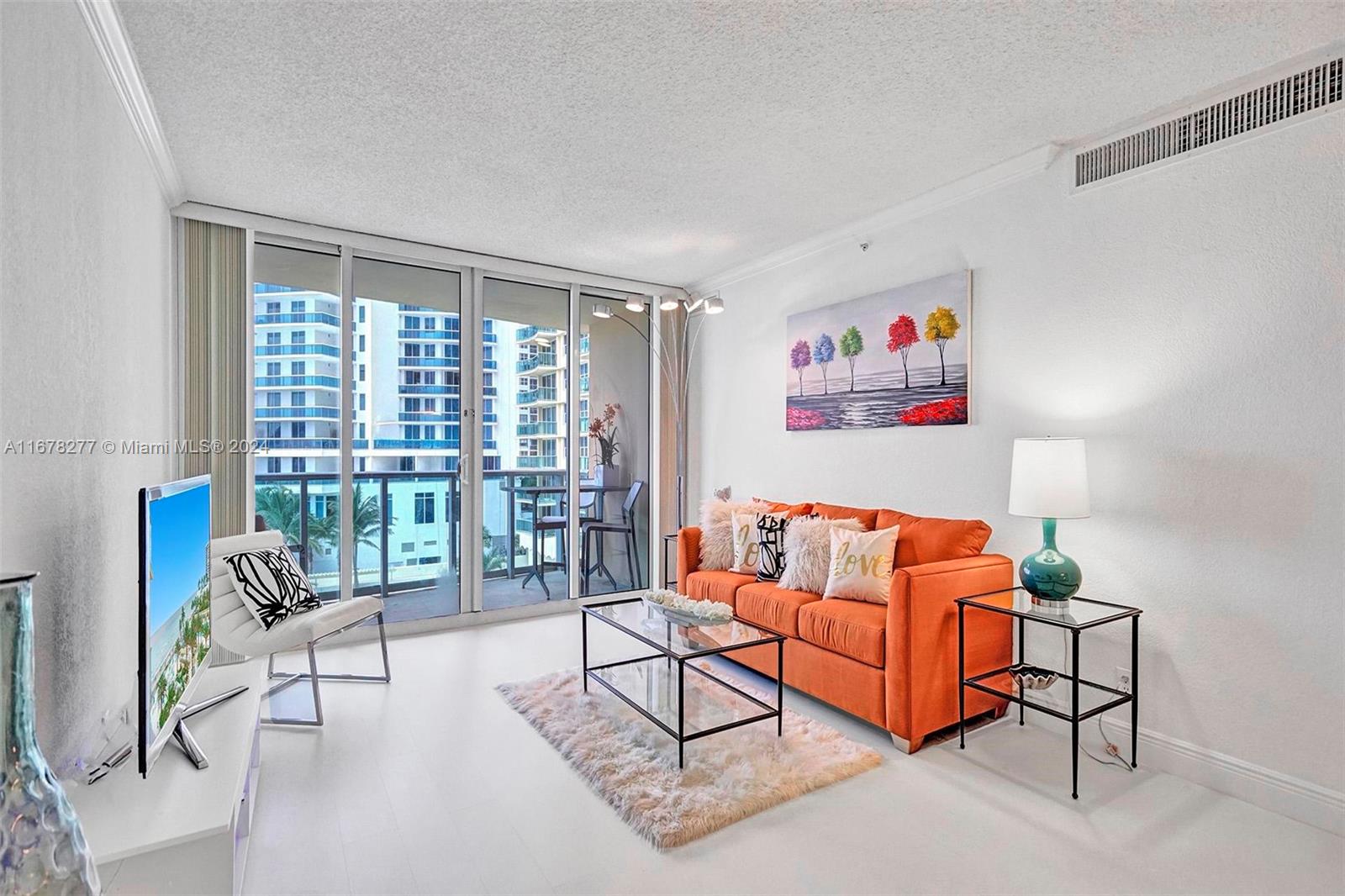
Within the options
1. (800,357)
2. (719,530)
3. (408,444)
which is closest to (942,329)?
(800,357)

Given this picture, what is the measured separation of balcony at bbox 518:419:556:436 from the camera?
195 inches

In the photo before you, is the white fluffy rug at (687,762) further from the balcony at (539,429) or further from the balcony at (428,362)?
the balcony at (428,362)

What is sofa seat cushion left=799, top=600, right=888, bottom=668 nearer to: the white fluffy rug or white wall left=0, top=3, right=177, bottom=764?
the white fluffy rug

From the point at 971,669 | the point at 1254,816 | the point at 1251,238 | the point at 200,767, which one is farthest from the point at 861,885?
the point at 1251,238

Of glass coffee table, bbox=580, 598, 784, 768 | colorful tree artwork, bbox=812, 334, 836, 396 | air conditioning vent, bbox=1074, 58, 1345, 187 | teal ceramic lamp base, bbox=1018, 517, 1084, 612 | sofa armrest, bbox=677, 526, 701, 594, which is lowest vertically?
glass coffee table, bbox=580, 598, 784, 768

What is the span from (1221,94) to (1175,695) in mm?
2245

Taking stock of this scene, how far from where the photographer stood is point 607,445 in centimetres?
539

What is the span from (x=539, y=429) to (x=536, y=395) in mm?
249

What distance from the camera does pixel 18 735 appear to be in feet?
3.40

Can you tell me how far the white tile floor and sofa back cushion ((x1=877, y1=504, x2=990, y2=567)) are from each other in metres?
0.78

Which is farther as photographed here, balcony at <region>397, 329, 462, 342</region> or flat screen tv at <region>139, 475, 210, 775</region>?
balcony at <region>397, 329, 462, 342</region>

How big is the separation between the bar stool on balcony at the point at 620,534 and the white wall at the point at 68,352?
10.1 ft

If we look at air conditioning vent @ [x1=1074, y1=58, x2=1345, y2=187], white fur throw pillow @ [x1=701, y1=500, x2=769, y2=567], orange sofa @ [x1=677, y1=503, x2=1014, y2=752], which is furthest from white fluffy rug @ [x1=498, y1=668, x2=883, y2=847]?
air conditioning vent @ [x1=1074, y1=58, x2=1345, y2=187]

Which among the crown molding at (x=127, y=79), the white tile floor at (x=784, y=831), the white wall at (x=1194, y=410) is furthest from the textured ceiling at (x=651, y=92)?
the white tile floor at (x=784, y=831)
